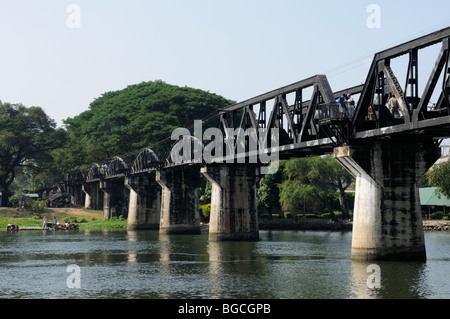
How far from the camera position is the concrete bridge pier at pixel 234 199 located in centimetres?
6669

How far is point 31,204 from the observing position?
12438 centimetres

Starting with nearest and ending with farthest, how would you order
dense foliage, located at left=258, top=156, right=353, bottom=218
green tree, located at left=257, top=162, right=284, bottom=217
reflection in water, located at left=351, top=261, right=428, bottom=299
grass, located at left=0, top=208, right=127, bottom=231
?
reflection in water, located at left=351, top=261, right=428, bottom=299, dense foliage, located at left=258, top=156, right=353, bottom=218, green tree, located at left=257, top=162, right=284, bottom=217, grass, located at left=0, top=208, right=127, bottom=231

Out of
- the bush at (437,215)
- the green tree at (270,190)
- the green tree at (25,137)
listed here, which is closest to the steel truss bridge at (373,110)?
the green tree at (270,190)

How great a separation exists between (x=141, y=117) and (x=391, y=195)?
8176 cm

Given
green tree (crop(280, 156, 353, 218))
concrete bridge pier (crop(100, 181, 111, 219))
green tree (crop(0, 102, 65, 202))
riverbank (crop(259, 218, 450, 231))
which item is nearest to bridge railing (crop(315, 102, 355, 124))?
green tree (crop(280, 156, 353, 218))

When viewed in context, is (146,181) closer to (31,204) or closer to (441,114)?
(31,204)

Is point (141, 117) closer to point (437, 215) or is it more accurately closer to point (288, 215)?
point (288, 215)

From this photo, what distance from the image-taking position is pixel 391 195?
134ft

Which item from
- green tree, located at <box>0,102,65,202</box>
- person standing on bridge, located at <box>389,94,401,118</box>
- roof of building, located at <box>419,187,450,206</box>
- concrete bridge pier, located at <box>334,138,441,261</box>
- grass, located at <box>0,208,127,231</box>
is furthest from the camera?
green tree, located at <box>0,102,65,202</box>

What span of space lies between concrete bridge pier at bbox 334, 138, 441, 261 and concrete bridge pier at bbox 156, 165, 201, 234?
150 feet

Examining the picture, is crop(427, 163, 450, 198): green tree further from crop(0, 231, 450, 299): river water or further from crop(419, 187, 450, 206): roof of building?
crop(0, 231, 450, 299): river water

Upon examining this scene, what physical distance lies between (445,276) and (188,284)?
1501 centimetres

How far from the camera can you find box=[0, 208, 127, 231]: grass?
110m

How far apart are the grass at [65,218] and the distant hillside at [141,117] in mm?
13245
